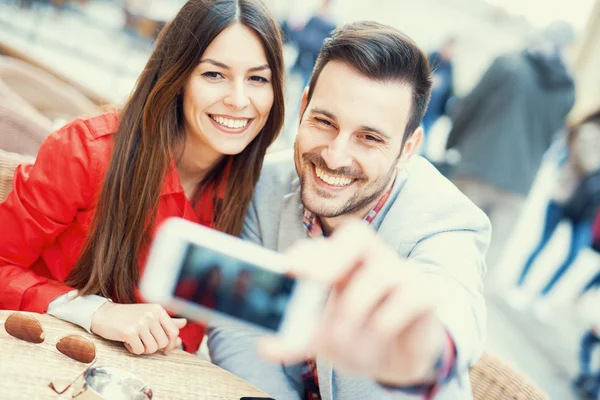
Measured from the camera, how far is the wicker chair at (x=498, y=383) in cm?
142

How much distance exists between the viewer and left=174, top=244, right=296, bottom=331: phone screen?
0.75 metres

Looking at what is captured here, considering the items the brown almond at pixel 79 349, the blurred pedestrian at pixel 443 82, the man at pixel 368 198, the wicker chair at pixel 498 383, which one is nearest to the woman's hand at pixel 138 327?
the brown almond at pixel 79 349

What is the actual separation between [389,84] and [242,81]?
1.36 feet

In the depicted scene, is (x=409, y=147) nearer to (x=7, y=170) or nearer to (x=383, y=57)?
(x=383, y=57)

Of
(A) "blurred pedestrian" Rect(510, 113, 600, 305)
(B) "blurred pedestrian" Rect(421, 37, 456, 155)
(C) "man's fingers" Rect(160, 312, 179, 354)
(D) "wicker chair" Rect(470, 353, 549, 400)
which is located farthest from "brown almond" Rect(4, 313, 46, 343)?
(B) "blurred pedestrian" Rect(421, 37, 456, 155)

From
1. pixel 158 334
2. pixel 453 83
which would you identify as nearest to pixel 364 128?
pixel 158 334

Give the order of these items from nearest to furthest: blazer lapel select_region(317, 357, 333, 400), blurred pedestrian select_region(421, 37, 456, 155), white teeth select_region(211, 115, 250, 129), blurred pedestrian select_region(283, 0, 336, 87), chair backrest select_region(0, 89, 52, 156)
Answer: blazer lapel select_region(317, 357, 333, 400) → white teeth select_region(211, 115, 250, 129) → chair backrest select_region(0, 89, 52, 156) → blurred pedestrian select_region(421, 37, 456, 155) → blurred pedestrian select_region(283, 0, 336, 87)

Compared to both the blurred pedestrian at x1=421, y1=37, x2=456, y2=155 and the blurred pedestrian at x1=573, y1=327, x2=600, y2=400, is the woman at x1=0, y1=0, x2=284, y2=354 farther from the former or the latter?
the blurred pedestrian at x1=421, y1=37, x2=456, y2=155

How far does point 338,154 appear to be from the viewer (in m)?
1.39

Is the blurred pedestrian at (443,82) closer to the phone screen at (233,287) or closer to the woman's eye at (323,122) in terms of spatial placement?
the woman's eye at (323,122)

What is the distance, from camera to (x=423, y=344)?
73 centimetres

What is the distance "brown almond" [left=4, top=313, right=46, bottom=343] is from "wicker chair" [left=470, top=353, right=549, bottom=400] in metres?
1.15

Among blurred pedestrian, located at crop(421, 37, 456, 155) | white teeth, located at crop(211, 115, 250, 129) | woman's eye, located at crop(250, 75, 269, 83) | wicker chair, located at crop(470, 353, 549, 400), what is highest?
blurred pedestrian, located at crop(421, 37, 456, 155)

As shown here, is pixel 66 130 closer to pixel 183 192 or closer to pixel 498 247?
pixel 183 192
